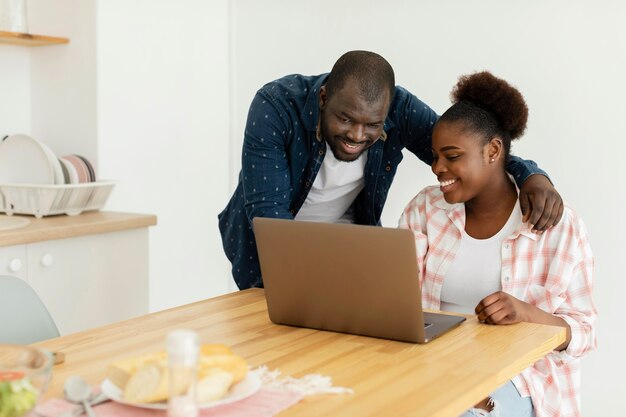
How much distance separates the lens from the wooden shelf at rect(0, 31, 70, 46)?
Result: 298 cm

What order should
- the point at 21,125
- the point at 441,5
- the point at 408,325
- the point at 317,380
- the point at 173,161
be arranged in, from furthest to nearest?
the point at 173,161 → the point at 21,125 → the point at 441,5 → the point at 408,325 → the point at 317,380

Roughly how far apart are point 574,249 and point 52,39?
2063mm

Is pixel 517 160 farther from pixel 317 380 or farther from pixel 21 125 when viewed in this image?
pixel 21 125

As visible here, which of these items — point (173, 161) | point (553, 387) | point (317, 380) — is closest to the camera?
point (317, 380)

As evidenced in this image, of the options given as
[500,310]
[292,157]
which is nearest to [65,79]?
[292,157]

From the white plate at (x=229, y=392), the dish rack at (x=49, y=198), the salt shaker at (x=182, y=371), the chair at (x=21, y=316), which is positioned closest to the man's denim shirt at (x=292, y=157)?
the chair at (x=21, y=316)

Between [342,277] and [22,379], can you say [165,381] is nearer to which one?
[22,379]

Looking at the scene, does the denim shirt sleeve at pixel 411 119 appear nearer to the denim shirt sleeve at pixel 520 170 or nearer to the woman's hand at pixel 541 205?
the denim shirt sleeve at pixel 520 170

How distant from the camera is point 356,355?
4.93 feet

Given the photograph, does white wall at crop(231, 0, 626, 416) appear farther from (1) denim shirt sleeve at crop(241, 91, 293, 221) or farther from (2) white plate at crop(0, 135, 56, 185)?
(2) white plate at crop(0, 135, 56, 185)

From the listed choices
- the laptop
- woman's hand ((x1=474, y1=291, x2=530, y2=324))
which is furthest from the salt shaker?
woman's hand ((x1=474, y1=291, x2=530, y2=324))

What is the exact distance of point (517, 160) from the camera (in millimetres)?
2123

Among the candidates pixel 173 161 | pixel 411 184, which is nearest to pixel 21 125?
pixel 173 161

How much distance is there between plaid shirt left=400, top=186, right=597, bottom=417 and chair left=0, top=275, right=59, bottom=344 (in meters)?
0.83
